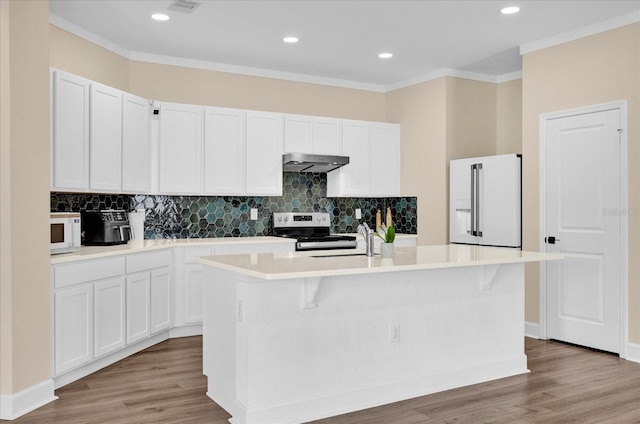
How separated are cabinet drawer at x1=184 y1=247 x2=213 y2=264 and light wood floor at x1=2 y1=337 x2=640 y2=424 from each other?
107cm

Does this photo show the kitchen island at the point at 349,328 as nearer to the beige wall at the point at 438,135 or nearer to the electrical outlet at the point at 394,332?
the electrical outlet at the point at 394,332

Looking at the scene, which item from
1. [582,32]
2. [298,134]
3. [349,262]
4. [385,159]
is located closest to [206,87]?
[298,134]

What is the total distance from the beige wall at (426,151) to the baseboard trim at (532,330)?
1367 mm

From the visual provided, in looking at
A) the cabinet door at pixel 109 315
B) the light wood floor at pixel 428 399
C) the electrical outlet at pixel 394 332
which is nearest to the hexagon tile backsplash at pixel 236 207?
the cabinet door at pixel 109 315

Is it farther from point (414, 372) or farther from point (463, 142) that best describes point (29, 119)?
point (463, 142)

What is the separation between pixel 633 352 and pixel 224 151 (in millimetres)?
4136

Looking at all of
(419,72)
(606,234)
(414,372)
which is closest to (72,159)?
(414,372)

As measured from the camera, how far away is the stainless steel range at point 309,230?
19.5ft

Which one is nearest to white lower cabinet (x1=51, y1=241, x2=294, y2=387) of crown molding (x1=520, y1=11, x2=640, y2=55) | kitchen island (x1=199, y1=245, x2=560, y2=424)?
kitchen island (x1=199, y1=245, x2=560, y2=424)

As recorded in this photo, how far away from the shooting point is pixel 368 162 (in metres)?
6.80

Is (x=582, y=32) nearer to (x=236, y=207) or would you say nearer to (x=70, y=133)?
(x=236, y=207)

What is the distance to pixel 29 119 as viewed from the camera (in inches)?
138

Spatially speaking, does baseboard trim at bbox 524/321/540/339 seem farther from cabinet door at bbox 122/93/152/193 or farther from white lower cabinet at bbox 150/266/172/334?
cabinet door at bbox 122/93/152/193

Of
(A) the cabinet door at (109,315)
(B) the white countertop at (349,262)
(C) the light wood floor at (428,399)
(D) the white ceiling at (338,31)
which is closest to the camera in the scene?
(B) the white countertop at (349,262)
